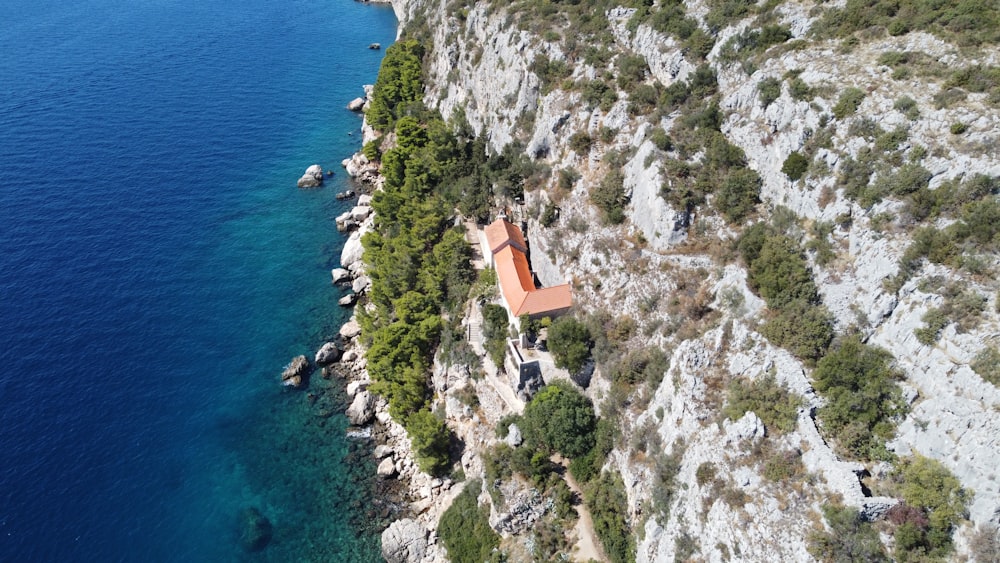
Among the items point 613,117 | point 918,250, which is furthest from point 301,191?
point 918,250

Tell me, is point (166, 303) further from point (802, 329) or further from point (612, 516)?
point (802, 329)

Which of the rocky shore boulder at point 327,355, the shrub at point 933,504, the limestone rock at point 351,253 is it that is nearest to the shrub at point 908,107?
Answer: the shrub at point 933,504

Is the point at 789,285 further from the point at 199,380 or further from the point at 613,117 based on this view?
the point at 199,380

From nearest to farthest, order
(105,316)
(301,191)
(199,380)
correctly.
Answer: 1. (199,380)
2. (105,316)
3. (301,191)

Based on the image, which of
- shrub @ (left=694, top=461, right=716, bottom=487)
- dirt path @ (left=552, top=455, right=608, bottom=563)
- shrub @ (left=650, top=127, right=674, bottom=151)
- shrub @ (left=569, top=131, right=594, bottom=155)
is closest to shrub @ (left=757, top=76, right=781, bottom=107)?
shrub @ (left=650, top=127, right=674, bottom=151)

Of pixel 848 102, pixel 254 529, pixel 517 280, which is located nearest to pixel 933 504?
pixel 848 102

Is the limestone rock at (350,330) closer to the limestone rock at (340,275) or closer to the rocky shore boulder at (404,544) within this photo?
the limestone rock at (340,275)
